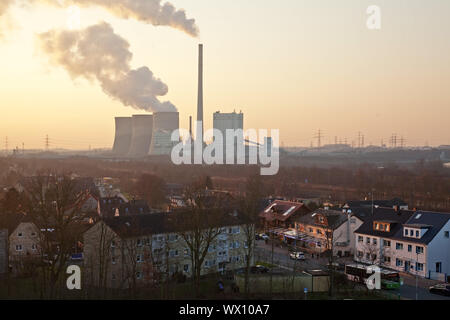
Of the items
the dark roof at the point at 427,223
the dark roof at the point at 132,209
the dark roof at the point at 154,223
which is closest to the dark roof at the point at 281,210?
the dark roof at the point at 132,209

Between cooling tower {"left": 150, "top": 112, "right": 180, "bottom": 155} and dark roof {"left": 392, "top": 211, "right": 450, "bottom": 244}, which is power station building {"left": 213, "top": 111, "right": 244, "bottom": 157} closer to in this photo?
cooling tower {"left": 150, "top": 112, "right": 180, "bottom": 155}

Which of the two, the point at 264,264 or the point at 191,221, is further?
the point at 264,264

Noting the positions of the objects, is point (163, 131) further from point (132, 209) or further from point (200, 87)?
point (132, 209)

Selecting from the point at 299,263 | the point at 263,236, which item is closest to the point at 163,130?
the point at 263,236

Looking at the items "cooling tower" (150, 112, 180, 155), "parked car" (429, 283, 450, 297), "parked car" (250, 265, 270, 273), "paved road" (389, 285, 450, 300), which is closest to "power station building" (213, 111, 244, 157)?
"cooling tower" (150, 112, 180, 155)

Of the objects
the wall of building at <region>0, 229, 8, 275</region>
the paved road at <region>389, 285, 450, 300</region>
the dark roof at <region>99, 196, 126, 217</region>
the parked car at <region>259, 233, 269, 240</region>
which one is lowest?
the paved road at <region>389, 285, 450, 300</region>

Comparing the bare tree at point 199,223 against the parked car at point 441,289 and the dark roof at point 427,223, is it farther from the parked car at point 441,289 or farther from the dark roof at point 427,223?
the dark roof at point 427,223

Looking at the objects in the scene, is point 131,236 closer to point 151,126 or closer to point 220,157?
point 151,126
